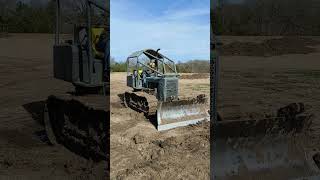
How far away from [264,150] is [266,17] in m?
1.14

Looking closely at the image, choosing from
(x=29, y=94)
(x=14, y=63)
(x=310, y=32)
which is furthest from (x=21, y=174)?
(x=310, y=32)

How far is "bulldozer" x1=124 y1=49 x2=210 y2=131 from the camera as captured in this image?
7.21m

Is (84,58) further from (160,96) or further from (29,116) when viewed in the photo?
(160,96)

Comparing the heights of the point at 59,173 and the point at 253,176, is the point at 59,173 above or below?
above

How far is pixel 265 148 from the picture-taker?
11.2ft

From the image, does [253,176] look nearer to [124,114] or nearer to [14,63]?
[14,63]

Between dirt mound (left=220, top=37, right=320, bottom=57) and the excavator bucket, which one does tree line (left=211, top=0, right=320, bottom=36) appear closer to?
dirt mound (left=220, top=37, right=320, bottom=57)

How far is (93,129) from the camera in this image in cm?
229

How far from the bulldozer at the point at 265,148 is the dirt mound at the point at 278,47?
0.47 m

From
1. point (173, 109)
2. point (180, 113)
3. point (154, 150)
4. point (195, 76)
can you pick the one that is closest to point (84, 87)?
point (154, 150)

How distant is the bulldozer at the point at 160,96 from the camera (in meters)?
7.21

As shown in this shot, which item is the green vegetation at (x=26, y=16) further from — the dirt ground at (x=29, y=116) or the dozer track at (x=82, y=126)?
the dozer track at (x=82, y=126)

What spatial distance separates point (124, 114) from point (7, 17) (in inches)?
271

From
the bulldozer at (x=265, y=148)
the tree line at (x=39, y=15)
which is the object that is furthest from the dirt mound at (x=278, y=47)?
the tree line at (x=39, y=15)
